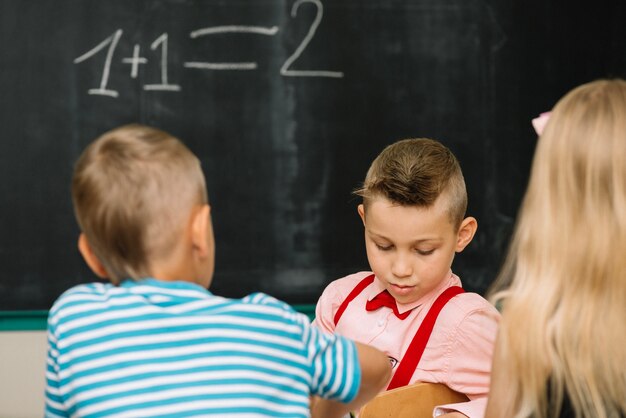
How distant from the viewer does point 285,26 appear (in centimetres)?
273

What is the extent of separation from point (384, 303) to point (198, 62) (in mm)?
1290

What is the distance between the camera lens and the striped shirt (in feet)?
3.44

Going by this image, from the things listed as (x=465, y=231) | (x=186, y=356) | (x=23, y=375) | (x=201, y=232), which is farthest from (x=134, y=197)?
(x=23, y=375)

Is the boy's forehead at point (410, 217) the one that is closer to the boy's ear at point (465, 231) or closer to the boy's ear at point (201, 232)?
the boy's ear at point (465, 231)

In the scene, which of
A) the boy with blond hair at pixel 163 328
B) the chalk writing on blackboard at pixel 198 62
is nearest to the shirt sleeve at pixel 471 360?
the boy with blond hair at pixel 163 328

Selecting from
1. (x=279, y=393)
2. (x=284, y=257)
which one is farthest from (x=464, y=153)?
(x=279, y=393)

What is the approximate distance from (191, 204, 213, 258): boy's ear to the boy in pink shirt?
533 mm

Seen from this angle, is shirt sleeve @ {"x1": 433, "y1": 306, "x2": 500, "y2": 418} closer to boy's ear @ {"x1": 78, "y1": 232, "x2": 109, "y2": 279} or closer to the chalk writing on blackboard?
boy's ear @ {"x1": 78, "y1": 232, "x2": 109, "y2": 279}

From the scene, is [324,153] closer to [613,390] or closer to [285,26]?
[285,26]

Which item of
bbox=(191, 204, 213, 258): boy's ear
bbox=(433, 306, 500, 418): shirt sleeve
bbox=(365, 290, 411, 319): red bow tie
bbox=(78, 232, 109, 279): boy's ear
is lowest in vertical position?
bbox=(433, 306, 500, 418): shirt sleeve

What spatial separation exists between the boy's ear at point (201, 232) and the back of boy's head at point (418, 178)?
541 millimetres

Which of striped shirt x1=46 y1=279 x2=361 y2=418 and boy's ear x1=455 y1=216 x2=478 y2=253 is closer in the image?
striped shirt x1=46 y1=279 x2=361 y2=418

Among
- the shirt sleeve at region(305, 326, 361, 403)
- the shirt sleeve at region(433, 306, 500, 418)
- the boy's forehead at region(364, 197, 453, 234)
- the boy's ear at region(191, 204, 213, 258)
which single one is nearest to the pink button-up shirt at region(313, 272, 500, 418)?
the shirt sleeve at region(433, 306, 500, 418)

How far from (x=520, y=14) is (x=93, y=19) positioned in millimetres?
1308
